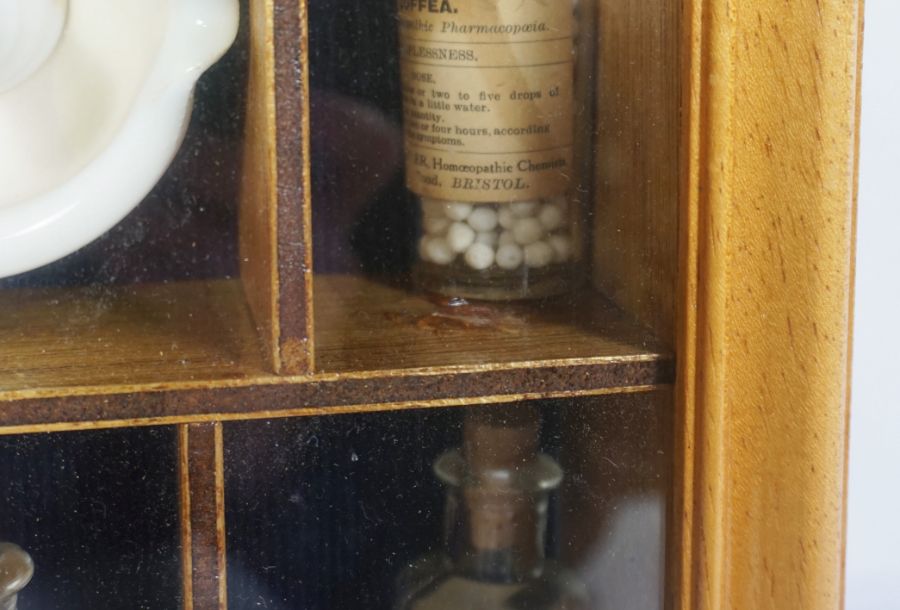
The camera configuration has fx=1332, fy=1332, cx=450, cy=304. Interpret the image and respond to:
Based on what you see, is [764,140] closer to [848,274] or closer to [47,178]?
[848,274]

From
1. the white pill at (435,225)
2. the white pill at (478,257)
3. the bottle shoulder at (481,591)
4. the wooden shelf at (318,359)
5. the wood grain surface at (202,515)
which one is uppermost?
the white pill at (435,225)

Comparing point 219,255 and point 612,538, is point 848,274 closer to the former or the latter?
point 612,538

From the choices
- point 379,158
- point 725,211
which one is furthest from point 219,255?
point 725,211

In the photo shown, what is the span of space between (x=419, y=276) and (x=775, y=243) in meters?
0.12

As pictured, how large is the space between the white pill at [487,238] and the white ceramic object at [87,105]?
10cm

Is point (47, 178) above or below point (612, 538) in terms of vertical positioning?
above

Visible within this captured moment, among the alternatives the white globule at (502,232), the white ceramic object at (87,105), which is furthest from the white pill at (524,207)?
the white ceramic object at (87,105)

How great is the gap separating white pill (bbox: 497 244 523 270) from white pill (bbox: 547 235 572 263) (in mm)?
12

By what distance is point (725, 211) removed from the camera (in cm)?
40

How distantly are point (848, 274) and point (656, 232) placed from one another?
0.20 feet

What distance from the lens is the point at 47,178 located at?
0.43 meters

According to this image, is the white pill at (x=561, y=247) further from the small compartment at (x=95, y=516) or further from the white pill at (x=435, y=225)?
the small compartment at (x=95, y=516)

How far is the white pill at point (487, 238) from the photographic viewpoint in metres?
A: 0.45

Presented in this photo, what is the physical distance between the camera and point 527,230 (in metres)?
0.45
